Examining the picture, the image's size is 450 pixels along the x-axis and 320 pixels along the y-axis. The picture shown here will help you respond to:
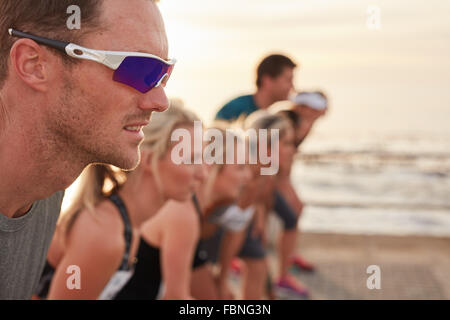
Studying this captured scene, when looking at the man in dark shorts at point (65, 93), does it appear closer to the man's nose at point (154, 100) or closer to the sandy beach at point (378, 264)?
the man's nose at point (154, 100)

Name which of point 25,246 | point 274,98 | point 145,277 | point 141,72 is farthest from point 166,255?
point 274,98

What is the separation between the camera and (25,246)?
76.8 inches

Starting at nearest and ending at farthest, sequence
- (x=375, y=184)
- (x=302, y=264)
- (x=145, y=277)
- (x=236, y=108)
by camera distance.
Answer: (x=145, y=277)
(x=236, y=108)
(x=302, y=264)
(x=375, y=184)

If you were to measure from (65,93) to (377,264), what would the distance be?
23.2ft

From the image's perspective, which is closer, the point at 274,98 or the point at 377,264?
the point at 274,98

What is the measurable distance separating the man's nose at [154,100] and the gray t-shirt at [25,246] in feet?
1.75

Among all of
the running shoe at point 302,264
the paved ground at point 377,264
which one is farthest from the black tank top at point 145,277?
the running shoe at point 302,264

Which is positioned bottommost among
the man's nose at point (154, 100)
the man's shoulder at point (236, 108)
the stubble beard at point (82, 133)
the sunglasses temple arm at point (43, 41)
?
the stubble beard at point (82, 133)

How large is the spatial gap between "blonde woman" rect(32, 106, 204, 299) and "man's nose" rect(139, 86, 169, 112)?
1.11 m

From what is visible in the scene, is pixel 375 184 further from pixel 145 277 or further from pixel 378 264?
pixel 145 277

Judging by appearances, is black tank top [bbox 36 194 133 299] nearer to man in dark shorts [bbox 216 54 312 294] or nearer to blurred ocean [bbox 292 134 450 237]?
man in dark shorts [bbox 216 54 312 294]

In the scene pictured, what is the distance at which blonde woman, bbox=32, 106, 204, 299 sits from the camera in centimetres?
274

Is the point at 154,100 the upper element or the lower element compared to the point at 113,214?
upper

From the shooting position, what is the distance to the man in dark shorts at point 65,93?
172cm
